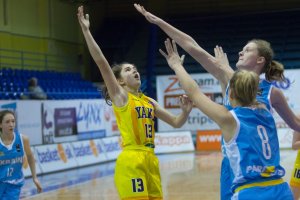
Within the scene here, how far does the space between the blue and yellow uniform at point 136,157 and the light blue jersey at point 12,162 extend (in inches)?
62.3

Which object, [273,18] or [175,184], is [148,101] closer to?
[175,184]

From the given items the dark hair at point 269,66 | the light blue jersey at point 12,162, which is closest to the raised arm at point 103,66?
the dark hair at point 269,66

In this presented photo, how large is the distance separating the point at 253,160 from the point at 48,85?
50.5ft

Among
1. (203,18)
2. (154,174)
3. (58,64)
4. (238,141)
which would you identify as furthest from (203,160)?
(238,141)

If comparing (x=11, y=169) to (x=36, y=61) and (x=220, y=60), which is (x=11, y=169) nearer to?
(x=220, y=60)

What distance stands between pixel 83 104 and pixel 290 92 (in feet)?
23.4

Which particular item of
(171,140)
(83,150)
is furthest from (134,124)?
(171,140)

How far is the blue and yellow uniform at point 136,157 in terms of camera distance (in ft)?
15.7

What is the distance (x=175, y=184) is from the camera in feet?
38.0

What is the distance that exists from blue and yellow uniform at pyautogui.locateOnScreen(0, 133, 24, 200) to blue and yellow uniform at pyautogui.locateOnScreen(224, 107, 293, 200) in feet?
10.4

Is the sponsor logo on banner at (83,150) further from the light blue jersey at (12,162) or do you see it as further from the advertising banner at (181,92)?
the light blue jersey at (12,162)

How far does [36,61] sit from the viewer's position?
2120cm

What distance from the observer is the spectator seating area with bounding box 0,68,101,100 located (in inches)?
637

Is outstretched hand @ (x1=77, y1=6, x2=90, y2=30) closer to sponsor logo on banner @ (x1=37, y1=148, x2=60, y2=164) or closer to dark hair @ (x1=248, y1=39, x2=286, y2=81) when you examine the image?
dark hair @ (x1=248, y1=39, x2=286, y2=81)
